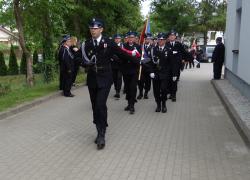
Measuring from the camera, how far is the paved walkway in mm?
5805

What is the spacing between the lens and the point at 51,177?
5590 millimetres

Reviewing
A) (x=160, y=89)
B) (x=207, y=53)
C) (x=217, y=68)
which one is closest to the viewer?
(x=160, y=89)

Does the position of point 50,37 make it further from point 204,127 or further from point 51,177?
point 51,177

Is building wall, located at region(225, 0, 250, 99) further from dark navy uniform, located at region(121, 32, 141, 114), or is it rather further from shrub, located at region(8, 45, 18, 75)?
shrub, located at region(8, 45, 18, 75)

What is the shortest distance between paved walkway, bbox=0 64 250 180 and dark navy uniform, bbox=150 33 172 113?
49 cm

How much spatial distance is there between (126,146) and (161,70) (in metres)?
3.72

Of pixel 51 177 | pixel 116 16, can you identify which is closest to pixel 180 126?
pixel 51 177

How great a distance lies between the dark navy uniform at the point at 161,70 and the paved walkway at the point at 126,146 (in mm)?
490

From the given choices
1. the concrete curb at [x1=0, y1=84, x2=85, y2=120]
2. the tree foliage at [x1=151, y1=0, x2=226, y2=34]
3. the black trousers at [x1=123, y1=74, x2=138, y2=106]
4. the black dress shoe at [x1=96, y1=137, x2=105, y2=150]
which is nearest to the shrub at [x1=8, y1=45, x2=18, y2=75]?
the tree foliage at [x1=151, y1=0, x2=226, y2=34]

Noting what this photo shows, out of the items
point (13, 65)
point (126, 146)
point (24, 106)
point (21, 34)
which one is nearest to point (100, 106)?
point (126, 146)

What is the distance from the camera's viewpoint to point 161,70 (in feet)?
34.8

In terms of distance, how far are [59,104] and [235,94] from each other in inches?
209

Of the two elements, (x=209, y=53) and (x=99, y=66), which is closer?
(x=99, y=66)

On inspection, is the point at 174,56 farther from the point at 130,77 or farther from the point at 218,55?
the point at 218,55
